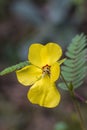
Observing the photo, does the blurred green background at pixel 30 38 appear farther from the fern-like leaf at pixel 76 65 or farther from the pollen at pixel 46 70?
the pollen at pixel 46 70

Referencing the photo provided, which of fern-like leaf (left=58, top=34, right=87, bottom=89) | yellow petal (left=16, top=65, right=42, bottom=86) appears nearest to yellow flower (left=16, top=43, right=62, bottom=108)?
yellow petal (left=16, top=65, right=42, bottom=86)

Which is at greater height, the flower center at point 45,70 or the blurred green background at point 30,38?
the blurred green background at point 30,38

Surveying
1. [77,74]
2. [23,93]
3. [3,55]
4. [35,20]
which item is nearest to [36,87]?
[77,74]

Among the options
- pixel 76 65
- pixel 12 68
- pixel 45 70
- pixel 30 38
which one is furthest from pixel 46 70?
pixel 30 38

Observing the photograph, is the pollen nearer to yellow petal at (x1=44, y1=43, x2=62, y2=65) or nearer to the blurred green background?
yellow petal at (x1=44, y1=43, x2=62, y2=65)

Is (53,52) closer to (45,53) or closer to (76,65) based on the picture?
(45,53)

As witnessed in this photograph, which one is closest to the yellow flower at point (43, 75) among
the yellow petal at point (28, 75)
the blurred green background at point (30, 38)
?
the yellow petal at point (28, 75)
